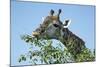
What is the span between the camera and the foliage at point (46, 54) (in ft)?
6.54

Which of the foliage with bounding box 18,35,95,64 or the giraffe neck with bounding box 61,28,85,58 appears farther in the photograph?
the giraffe neck with bounding box 61,28,85,58

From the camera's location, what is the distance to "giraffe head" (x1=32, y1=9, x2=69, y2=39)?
2.03 meters

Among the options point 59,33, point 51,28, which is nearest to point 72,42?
point 59,33

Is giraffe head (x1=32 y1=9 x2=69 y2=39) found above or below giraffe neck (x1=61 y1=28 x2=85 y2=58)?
above

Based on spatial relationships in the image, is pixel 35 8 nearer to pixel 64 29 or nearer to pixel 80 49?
pixel 64 29

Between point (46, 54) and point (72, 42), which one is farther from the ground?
point (72, 42)

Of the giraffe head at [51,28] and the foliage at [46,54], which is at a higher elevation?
the giraffe head at [51,28]

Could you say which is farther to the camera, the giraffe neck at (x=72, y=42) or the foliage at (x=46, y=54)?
the giraffe neck at (x=72, y=42)

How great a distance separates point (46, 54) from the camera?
2.05 meters

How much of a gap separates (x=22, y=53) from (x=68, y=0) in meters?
0.77

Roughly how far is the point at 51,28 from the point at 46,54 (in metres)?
0.28

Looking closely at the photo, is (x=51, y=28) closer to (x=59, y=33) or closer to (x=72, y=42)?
(x=59, y=33)

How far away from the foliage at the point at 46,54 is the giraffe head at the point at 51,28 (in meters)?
0.06
